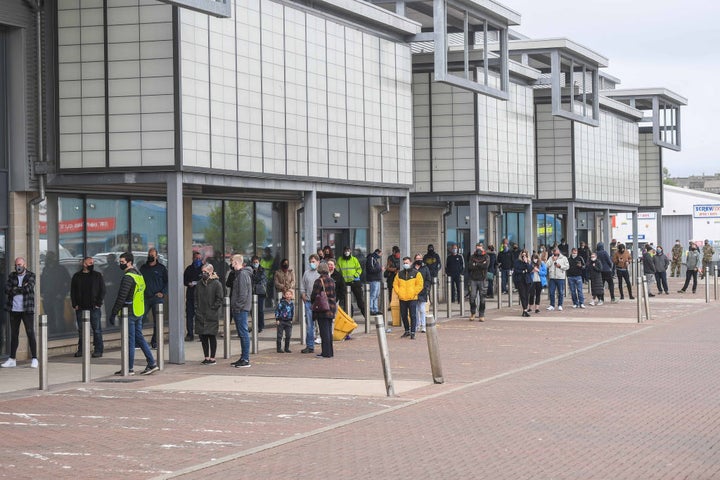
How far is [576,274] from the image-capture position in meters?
34.8

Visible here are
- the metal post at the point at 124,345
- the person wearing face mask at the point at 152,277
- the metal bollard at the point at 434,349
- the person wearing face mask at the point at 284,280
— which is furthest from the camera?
the person wearing face mask at the point at 284,280

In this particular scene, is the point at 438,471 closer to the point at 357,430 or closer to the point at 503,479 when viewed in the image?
the point at 503,479

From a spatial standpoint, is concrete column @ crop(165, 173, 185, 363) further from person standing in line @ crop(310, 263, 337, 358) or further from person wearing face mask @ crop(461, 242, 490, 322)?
person wearing face mask @ crop(461, 242, 490, 322)

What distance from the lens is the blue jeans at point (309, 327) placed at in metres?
22.0

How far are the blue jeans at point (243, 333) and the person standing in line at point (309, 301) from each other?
230cm

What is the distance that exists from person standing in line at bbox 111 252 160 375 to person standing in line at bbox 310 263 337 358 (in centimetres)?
318

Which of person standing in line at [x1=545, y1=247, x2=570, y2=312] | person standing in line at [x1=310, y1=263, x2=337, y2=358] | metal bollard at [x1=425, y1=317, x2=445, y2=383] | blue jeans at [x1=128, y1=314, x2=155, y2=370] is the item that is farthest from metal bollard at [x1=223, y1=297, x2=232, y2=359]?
person standing in line at [x1=545, y1=247, x2=570, y2=312]

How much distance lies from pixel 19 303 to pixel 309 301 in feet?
17.5

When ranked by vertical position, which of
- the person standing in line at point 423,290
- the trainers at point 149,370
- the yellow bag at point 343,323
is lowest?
the trainers at point 149,370

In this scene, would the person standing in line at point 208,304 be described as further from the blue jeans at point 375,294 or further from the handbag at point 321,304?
the blue jeans at point 375,294

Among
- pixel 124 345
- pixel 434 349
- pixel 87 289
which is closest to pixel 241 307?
pixel 124 345

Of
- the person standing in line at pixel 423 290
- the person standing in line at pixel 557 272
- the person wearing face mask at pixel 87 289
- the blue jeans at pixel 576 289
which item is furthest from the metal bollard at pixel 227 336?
the blue jeans at pixel 576 289

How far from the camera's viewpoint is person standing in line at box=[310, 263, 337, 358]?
68.7 feet

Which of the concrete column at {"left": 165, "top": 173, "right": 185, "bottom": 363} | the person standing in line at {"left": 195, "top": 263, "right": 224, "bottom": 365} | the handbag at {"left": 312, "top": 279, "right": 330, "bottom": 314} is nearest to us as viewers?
the person standing in line at {"left": 195, "top": 263, "right": 224, "bottom": 365}
